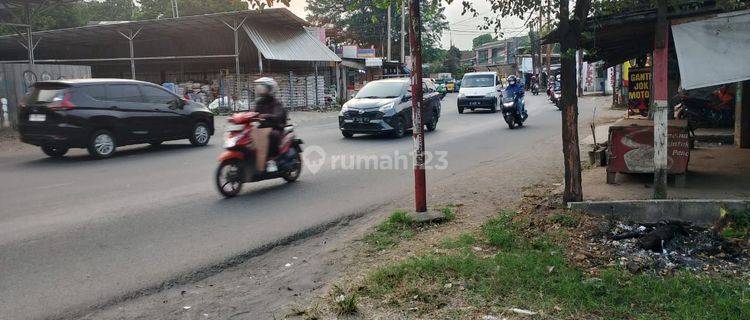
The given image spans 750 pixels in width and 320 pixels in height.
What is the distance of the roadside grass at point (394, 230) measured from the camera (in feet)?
19.4

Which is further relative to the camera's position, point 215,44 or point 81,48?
point 81,48

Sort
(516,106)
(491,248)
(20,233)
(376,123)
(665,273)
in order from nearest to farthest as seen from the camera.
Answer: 1. (665,273)
2. (491,248)
3. (20,233)
4. (376,123)
5. (516,106)

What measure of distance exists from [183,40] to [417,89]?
30.2 m

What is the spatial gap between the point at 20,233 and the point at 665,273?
644cm

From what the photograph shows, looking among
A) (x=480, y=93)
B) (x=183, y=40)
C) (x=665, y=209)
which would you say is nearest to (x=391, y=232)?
(x=665, y=209)

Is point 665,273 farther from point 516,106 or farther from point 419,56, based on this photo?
point 516,106

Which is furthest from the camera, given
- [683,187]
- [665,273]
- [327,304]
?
[683,187]

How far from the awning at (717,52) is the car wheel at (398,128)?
385 inches

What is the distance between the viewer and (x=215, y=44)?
108 ft

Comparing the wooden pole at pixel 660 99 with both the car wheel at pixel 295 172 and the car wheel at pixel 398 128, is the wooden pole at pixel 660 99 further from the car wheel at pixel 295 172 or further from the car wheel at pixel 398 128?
the car wheel at pixel 398 128

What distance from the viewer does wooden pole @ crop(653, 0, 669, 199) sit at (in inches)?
249

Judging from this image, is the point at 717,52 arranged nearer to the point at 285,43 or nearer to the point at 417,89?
the point at 417,89

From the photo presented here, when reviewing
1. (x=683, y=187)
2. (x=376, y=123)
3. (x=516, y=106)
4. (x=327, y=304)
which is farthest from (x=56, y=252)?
(x=516, y=106)

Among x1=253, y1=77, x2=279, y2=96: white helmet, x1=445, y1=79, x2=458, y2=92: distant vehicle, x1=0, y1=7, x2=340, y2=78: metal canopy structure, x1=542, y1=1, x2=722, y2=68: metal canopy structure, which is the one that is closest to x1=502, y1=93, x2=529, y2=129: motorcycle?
x1=542, y1=1, x2=722, y2=68: metal canopy structure
